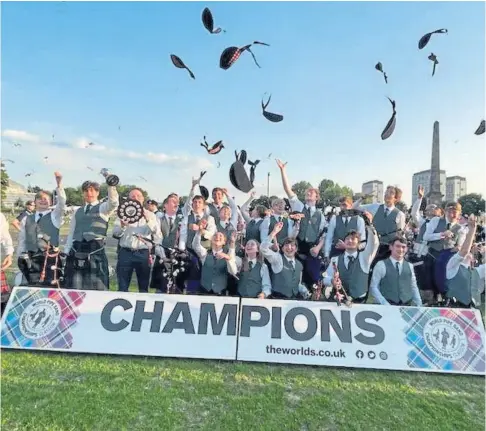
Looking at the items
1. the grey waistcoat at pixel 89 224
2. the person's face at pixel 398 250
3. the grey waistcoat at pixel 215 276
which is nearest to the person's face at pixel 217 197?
the grey waistcoat at pixel 215 276

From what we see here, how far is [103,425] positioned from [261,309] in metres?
1.92

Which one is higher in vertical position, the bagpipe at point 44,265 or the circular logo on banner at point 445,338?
the bagpipe at point 44,265

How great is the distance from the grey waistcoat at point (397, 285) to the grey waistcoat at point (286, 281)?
1.09 meters

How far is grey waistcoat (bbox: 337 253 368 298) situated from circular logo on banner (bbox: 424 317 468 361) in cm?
86

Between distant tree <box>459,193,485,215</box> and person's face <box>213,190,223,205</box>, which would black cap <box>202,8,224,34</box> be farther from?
distant tree <box>459,193,485,215</box>

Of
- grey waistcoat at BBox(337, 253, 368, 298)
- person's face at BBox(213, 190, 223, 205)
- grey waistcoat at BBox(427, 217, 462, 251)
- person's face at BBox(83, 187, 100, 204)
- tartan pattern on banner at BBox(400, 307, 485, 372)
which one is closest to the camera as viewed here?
tartan pattern on banner at BBox(400, 307, 485, 372)

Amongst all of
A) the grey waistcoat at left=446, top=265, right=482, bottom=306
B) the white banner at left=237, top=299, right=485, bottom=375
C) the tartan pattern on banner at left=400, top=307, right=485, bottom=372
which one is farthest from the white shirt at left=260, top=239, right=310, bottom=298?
the grey waistcoat at left=446, top=265, right=482, bottom=306

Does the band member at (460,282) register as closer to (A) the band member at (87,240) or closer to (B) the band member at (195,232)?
(B) the band member at (195,232)

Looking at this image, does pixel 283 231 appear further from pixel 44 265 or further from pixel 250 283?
pixel 44 265

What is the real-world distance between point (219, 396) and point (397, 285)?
102 inches

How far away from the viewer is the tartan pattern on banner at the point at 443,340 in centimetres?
384

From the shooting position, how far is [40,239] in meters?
5.31

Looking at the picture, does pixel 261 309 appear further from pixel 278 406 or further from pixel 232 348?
pixel 278 406

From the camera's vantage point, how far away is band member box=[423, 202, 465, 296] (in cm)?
561
